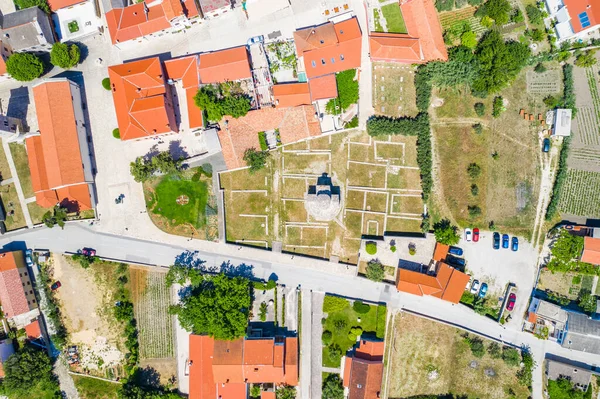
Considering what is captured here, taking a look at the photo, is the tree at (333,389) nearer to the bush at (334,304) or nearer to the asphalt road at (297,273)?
the asphalt road at (297,273)

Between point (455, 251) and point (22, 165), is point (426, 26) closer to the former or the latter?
point (455, 251)

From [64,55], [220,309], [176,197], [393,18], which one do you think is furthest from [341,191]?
[64,55]

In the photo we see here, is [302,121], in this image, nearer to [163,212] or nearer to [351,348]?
[163,212]

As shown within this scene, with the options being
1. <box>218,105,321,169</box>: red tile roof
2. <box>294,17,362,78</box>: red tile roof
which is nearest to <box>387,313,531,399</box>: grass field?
<box>218,105,321,169</box>: red tile roof

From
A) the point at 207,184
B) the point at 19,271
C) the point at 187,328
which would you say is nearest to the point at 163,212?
the point at 207,184

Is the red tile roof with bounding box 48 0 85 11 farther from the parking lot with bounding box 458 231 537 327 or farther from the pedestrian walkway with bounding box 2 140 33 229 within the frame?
the parking lot with bounding box 458 231 537 327

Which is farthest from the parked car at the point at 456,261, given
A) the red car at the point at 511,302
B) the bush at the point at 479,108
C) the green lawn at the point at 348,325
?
the bush at the point at 479,108
